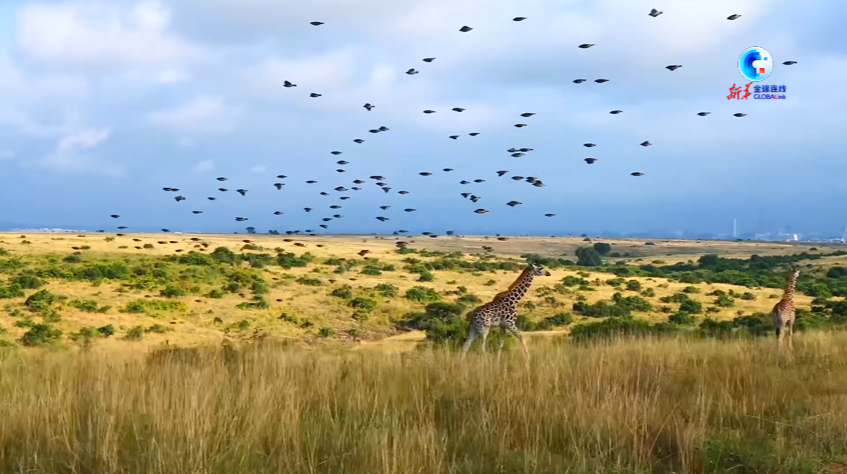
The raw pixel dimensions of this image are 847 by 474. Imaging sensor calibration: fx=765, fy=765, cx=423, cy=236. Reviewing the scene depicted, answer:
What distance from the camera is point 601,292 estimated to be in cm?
3666

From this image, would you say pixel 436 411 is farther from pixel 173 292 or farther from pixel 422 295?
pixel 422 295

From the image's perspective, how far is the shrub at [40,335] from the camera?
21.8m

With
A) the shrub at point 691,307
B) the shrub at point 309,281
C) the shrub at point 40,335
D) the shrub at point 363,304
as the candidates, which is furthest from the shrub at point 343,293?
the shrub at point 691,307

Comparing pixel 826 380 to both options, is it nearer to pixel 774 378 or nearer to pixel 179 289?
pixel 774 378

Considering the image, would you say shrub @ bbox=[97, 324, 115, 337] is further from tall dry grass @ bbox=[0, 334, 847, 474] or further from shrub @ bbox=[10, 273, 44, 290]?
tall dry grass @ bbox=[0, 334, 847, 474]

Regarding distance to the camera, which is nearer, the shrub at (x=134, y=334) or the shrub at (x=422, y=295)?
the shrub at (x=134, y=334)

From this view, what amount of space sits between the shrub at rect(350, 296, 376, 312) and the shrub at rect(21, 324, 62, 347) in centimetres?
1068

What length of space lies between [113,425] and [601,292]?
3292 centimetres

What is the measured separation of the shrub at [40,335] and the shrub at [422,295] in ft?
44.8

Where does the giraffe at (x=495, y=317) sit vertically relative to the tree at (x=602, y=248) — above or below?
below

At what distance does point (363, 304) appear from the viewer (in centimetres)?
2964

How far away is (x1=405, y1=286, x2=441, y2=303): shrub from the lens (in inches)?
1246

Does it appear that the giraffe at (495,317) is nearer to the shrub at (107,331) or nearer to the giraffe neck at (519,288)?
the giraffe neck at (519,288)

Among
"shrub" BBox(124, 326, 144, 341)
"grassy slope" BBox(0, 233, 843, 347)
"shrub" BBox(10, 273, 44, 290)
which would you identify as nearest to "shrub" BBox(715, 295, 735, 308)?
"grassy slope" BBox(0, 233, 843, 347)
